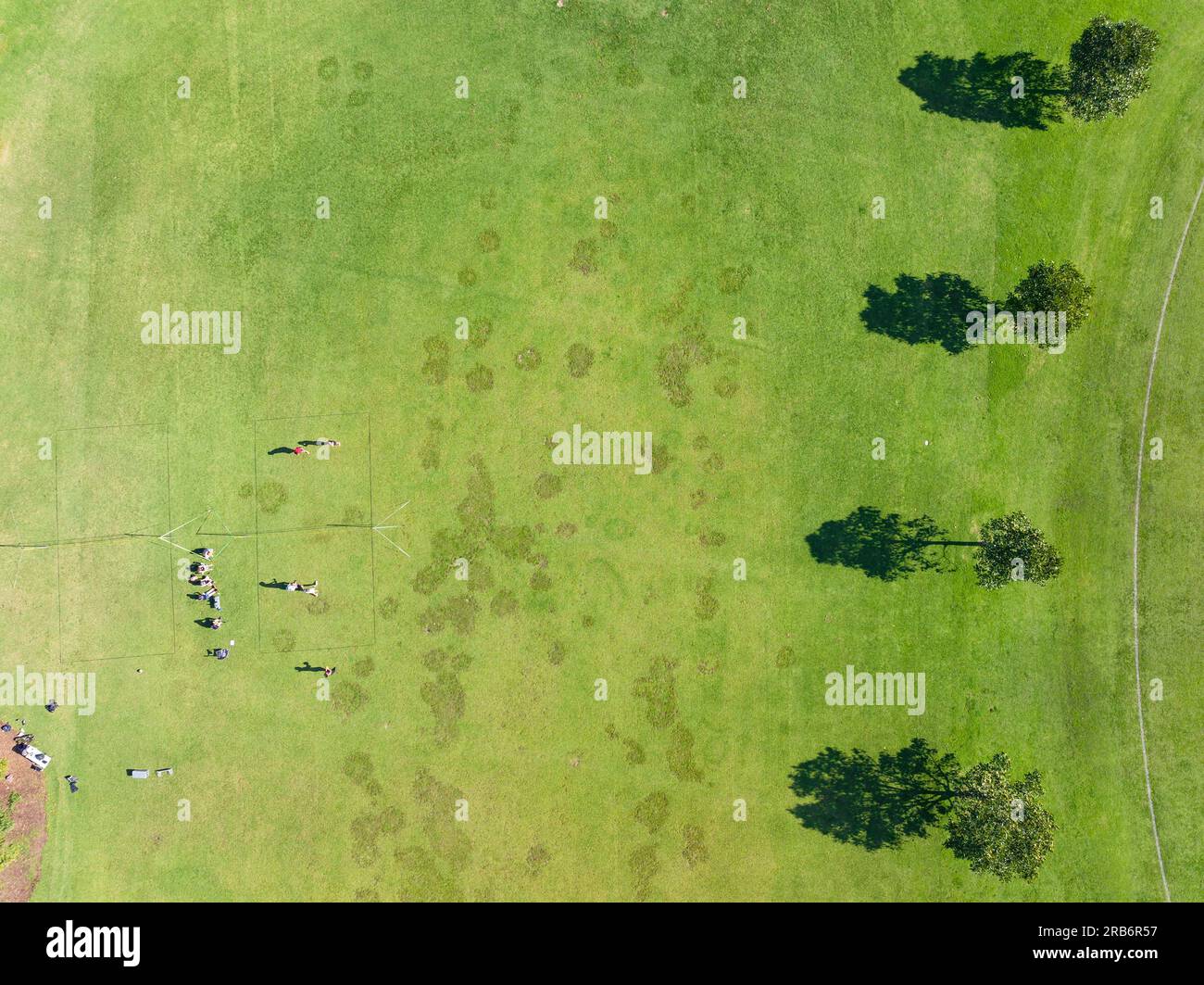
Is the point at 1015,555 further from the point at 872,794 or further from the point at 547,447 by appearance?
the point at 547,447

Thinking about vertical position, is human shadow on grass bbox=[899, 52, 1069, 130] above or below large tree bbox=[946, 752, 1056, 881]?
above

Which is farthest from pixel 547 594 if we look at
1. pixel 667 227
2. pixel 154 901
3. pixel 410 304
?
pixel 154 901

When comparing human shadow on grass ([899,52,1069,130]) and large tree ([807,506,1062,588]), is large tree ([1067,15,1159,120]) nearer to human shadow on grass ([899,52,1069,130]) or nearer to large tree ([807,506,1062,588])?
human shadow on grass ([899,52,1069,130])

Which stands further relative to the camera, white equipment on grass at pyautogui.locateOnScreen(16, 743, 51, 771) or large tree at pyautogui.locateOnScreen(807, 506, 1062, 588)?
large tree at pyautogui.locateOnScreen(807, 506, 1062, 588)

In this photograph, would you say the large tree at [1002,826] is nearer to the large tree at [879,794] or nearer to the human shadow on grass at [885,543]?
the large tree at [879,794]

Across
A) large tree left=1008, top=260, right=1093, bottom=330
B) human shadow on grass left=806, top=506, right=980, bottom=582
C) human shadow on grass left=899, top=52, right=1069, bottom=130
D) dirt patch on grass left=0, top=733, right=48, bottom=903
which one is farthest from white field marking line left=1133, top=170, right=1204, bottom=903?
dirt patch on grass left=0, top=733, right=48, bottom=903

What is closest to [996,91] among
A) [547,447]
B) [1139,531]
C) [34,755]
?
[1139,531]
